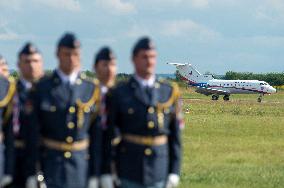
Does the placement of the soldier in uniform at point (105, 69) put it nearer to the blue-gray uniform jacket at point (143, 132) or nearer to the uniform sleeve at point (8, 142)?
the blue-gray uniform jacket at point (143, 132)

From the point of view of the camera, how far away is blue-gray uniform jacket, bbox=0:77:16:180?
22.2 ft

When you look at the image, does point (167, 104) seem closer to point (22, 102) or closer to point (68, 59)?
point (68, 59)

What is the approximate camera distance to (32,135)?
6.25 metres

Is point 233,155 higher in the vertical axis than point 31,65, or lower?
lower

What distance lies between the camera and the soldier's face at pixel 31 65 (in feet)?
23.4

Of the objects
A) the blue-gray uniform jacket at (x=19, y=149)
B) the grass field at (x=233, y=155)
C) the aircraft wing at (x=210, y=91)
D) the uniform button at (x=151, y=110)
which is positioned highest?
the uniform button at (x=151, y=110)

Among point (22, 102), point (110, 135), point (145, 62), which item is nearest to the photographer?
point (145, 62)

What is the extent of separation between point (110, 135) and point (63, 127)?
392mm

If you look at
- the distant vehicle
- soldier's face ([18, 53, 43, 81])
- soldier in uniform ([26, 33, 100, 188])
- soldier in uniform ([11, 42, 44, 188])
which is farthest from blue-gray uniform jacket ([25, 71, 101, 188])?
the distant vehicle

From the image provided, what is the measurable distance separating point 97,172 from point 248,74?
5258 inches

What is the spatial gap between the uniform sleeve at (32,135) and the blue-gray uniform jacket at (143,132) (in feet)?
1.90

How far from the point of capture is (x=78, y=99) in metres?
6.29

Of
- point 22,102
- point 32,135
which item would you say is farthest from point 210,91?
point 32,135

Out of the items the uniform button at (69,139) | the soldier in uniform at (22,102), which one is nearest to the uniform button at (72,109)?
the uniform button at (69,139)
